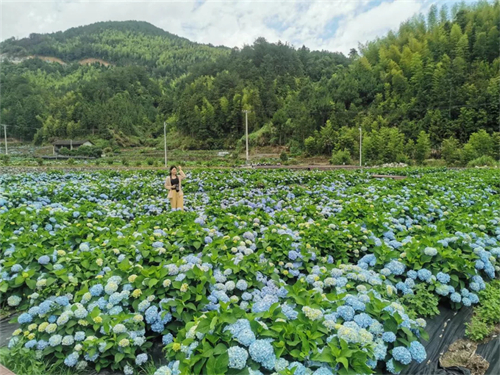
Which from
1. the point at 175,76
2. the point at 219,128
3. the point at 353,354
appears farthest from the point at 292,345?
the point at 175,76

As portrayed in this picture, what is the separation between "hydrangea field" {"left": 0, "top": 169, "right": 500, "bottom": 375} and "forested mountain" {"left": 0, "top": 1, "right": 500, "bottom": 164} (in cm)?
3063

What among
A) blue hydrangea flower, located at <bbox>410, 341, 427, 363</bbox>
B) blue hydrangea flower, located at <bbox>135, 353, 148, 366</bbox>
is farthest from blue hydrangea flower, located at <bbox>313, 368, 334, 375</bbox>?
blue hydrangea flower, located at <bbox>135, 353, 148, 366</bbox>

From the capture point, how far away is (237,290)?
2.46 meters

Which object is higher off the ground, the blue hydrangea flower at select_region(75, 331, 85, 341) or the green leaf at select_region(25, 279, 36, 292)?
the green leaf at select_region(25, 279, 36, 292)

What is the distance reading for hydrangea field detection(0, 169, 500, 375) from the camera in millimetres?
1625

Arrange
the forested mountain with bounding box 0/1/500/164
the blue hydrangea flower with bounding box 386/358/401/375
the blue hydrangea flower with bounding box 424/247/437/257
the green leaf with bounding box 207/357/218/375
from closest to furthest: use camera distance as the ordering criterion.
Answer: the green leaf with bounding box 207/357/218/375
the blue hydrangea flower with bounding box 386/358/401/375
the blue hydrangea flower with bounding box 424/247/437/257
the forested mountain with bounding box 0/1/500/164

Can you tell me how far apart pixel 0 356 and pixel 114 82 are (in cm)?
9353

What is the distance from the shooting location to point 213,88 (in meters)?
63.5

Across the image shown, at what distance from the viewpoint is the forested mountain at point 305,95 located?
33.9 meters

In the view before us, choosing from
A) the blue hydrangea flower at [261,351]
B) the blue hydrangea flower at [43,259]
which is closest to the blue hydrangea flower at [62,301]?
the blue hydrangea flower at [43,259]

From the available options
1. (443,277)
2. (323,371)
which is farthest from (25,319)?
(443,277)

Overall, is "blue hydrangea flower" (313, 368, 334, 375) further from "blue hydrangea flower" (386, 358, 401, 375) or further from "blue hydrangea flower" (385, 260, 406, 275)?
"blue hydrangea flower" (385, 260, 406, 275)

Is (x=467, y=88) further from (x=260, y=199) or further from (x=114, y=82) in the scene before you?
(x=114, y=82)

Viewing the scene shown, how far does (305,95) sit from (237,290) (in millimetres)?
50253
